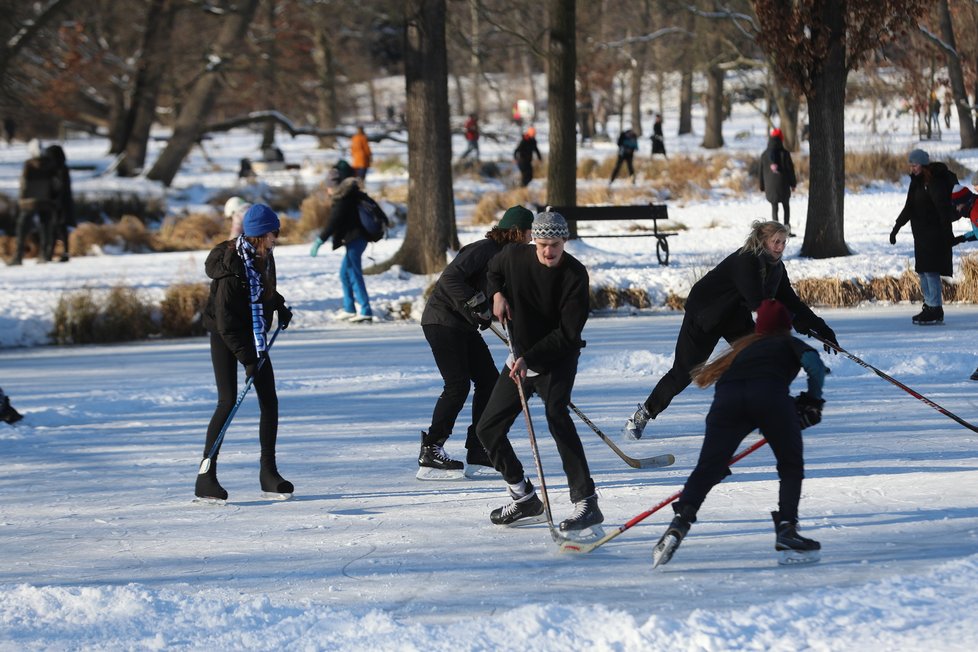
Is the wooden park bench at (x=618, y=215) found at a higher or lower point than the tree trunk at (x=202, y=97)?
lower

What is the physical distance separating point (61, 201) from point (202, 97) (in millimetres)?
11683

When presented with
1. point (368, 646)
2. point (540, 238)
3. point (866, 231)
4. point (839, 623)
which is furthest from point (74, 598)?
point (866, 231)

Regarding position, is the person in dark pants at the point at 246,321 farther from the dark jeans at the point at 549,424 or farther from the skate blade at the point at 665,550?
the skate blade at the point at 665,550

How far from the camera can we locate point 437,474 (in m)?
7.70

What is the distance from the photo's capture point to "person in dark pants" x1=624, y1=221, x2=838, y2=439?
7375mm

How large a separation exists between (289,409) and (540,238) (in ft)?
14.8

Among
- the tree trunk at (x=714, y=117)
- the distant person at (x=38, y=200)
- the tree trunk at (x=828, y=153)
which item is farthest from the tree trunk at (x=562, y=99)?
the tree trunk at (x=714, y=117)

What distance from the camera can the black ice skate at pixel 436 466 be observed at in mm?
7688

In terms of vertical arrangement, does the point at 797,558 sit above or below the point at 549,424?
below

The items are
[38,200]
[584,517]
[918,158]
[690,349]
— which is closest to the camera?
[584,517]

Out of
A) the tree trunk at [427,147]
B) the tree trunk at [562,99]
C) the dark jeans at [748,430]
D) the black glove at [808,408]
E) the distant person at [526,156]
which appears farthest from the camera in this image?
the distant person at [526,156]

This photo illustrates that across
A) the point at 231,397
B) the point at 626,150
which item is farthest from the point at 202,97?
the point at 231,397

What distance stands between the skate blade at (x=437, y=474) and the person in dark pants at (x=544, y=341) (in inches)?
48.4

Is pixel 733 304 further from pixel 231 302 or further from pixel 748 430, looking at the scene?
pixel 231 302
